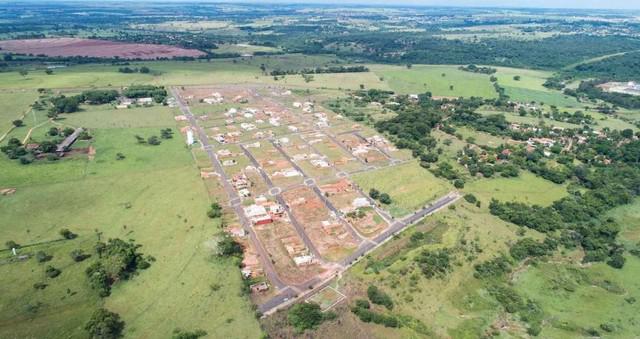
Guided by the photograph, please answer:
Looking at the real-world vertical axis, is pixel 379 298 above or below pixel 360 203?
above

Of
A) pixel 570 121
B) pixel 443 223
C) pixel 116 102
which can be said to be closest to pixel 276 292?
pixel 443 223

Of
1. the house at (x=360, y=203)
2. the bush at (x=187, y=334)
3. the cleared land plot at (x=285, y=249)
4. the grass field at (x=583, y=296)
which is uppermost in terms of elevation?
the bush at (x=187, y=334)

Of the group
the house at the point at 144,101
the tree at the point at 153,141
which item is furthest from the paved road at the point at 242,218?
the house at the point at 144,101

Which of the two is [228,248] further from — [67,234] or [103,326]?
[67,234]

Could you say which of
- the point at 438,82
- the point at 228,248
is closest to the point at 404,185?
the point at 228,248

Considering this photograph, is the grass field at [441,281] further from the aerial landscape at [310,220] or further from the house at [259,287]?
the house at [259,287]

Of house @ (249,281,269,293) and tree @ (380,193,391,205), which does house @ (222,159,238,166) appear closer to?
tree @ (380,193,391,205)
